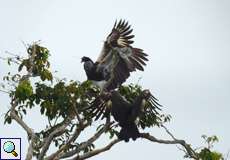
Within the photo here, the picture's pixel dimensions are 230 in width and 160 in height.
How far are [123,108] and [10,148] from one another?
3422mm

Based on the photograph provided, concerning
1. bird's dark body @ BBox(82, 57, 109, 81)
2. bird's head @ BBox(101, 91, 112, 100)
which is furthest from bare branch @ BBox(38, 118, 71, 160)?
bird's dark body @ BBox(82, 57, 109, 81)

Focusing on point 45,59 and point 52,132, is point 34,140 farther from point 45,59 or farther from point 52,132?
point 45,59

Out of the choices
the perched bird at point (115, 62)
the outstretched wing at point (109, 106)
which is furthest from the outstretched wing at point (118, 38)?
the outstretched wing at point (109, 106)

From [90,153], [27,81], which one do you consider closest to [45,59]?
[27,81]

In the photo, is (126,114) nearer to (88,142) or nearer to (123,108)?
(123,108)

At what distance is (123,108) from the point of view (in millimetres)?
28266

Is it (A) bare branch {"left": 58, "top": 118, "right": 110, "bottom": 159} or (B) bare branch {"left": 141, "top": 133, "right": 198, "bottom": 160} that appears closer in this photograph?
(B) bare branch {"left": 141, "top": 133, "right": 198, "bottom": 160}

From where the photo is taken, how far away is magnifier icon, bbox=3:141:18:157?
29.2 m

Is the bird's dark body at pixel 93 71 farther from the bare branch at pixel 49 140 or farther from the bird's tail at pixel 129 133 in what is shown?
the bird's tail at pixel 129 133

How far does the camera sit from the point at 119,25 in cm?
3419

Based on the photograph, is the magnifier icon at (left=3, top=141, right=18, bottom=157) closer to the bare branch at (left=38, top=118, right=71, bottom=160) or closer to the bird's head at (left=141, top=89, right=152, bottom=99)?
the bare branch at (left=38, top=118, right=71, bottom=160)

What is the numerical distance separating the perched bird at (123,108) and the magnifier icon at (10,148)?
7.98ft

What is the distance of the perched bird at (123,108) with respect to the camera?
2780 cm

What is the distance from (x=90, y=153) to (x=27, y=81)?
9.31 ft
